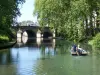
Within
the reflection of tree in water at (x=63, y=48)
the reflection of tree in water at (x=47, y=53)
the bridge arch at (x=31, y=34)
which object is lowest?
the reflection of tree in water at (x=47, y=53)

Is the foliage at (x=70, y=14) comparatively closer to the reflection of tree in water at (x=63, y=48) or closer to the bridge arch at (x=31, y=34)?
the reflection of tree in water at (x=63, y=48)

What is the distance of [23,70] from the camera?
93.4 feet

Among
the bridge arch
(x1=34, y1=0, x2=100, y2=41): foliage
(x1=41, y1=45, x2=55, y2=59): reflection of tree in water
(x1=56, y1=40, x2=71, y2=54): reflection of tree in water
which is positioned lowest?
(x1=41, y1=45, x2=55, y2=59): reflection of tree in water

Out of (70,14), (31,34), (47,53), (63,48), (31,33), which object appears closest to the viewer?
(47,53)

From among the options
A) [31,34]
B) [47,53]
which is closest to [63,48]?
[47,53]

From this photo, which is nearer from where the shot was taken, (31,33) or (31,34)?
(31,33)

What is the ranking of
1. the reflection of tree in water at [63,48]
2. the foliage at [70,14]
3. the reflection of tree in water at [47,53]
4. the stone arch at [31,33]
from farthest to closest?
the stone arch at [31,33] < the foliage at [70,14] < the reflection of tree in water at [63,48] < the reflection of tree in water at [47,53]

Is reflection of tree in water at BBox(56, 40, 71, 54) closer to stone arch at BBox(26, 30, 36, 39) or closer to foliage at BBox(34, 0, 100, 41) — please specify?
foliage at BBox(34, 0, 100, 41)

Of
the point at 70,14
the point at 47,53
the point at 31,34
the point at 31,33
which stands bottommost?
the point at 47,53

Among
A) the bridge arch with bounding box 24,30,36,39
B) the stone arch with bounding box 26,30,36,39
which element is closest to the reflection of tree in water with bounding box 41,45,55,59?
the bridge arch with bounding box 24,30,36,39

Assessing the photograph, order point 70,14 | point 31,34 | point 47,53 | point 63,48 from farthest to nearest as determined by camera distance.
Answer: point 31,34 < point 70,14 < point 63,48 < point 47,53

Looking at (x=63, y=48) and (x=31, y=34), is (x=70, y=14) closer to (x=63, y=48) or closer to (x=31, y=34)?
(x=63, y=48)

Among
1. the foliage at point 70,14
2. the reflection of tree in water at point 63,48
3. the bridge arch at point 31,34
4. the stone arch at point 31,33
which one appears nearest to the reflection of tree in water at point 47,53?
the reflection of tree in water at point 63,48

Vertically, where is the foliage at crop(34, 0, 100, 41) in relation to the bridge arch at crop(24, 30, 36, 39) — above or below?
above
